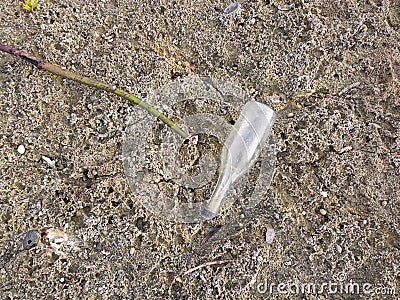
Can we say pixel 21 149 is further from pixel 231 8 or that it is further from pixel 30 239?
pixel 231 8

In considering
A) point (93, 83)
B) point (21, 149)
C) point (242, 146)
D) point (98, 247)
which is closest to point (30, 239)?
point (98, 247)

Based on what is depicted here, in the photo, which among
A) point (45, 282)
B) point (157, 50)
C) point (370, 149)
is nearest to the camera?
point (45, 282)

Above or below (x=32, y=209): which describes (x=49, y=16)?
above

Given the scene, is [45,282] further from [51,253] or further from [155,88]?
[155,88]

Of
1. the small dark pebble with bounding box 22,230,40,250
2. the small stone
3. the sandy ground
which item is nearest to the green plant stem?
the sandy ground

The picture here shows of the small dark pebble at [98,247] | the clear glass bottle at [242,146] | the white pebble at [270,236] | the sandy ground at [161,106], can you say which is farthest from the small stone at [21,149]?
the white pebble at [270,236]

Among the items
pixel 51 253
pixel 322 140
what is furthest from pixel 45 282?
pixel 322 140

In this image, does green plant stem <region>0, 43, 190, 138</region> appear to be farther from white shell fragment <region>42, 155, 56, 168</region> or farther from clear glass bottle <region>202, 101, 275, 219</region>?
white shell fragment <region>42, 155, 56, 168</region>
